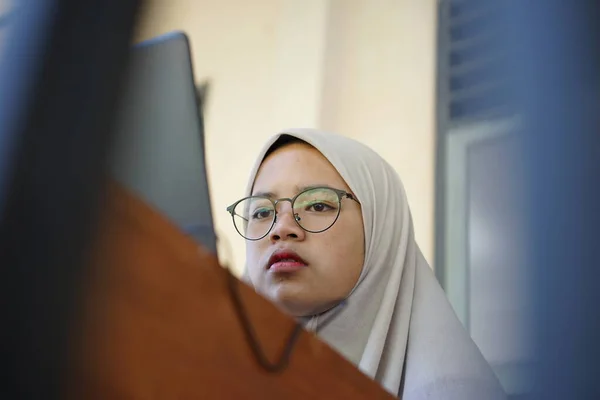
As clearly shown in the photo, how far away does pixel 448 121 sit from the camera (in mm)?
1982

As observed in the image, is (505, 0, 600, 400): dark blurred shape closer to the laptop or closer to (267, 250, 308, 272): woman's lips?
the laptop

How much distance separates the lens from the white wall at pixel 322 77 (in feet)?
6.42

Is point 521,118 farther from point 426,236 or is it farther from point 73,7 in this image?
point 426,236

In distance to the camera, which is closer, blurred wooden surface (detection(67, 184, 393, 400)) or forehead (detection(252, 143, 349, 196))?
blurred wooden surface (detection(67, 184, 393, 400))

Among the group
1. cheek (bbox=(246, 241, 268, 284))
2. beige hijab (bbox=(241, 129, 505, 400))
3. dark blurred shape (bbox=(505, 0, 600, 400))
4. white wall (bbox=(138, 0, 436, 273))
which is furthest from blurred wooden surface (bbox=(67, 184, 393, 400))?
white wall (bbox=(138, 0, 436, 273))

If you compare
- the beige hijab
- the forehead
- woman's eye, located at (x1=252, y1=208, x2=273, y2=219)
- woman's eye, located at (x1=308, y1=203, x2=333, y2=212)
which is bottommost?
the beige hijab

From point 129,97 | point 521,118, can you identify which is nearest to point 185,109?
→ point 129,97

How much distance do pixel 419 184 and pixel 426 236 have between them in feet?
0.52

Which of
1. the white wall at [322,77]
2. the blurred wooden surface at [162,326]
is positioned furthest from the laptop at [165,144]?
the white wall at [322,77]

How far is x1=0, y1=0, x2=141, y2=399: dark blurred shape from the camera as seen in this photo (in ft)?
0.90

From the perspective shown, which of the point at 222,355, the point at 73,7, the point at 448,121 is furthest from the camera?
the point at 448,121

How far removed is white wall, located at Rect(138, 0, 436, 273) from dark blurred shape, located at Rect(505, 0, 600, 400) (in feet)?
4.06

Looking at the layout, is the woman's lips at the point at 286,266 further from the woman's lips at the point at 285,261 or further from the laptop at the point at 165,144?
the laptop at the point at 165,144

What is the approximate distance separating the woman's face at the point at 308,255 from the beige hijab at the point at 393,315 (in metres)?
0.02
